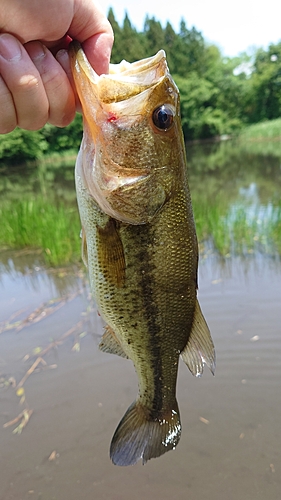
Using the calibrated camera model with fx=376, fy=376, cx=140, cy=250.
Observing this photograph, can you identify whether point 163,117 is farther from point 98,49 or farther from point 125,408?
point 125,408

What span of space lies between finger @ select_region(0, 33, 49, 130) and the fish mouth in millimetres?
166

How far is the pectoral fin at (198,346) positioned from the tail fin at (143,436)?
34 centimetres

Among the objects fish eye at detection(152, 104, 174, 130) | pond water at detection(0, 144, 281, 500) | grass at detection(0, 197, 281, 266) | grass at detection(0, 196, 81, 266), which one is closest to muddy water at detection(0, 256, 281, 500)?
pond water at detection(0, 144, 281, 500)

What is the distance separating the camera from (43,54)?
1512mm

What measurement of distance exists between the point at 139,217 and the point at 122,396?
9.59ft

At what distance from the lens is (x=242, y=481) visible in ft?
9.98

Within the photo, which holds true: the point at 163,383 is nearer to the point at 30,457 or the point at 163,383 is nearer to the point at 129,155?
the point at 129,155

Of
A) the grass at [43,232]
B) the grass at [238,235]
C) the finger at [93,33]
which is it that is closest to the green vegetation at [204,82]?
the grass at [43,232]

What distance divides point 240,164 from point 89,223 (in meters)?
20.1

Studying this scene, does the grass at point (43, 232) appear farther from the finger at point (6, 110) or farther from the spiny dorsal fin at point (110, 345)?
the finger at point (6, 110)

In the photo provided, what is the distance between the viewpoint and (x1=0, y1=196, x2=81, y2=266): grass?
7098 millimetres

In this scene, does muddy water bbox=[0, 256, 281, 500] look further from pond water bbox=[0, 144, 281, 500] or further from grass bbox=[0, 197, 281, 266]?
grass bbox=[0, 197, 281, 266]

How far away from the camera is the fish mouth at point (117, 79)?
1.43 meters

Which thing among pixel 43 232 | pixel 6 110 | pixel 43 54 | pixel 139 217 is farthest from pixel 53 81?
pixel 43 232
